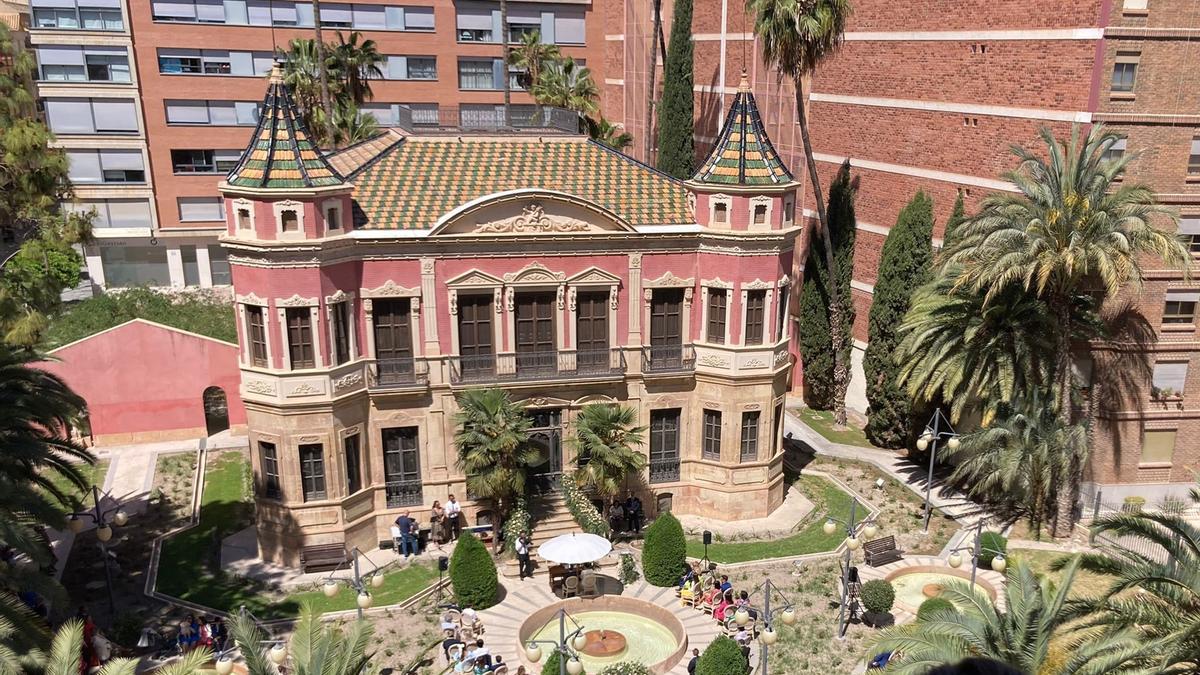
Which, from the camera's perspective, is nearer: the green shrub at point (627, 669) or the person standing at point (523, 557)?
the green shrub at point (627, 669)

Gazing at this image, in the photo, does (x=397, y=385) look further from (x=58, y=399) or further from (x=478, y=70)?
(x=478, y=70)

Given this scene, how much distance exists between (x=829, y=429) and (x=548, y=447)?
17.2 metres

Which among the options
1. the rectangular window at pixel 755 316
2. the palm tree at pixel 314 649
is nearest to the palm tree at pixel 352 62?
the rectangular window at pixel 755 316

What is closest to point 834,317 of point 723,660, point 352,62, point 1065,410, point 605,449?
point 1065,410

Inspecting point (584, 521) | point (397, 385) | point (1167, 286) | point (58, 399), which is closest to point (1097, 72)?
point (1167, 286)

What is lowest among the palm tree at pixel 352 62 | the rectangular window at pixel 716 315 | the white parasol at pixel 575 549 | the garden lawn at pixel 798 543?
the garden lawn at pixel 798 543

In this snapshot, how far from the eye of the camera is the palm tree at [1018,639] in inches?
648

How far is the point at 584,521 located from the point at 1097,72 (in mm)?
24616

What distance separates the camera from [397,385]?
31.2 m

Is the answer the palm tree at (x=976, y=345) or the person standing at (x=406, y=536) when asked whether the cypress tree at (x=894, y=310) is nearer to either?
the palm tree at (x=976, y=345)

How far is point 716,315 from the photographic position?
33.6 m

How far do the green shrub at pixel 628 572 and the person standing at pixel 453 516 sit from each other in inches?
256

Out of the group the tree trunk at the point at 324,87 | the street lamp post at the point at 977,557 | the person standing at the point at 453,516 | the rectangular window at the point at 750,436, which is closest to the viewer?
the street lamp post at the point at 977,557

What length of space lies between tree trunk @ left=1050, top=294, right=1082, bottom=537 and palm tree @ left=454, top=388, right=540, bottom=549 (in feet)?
62.4
